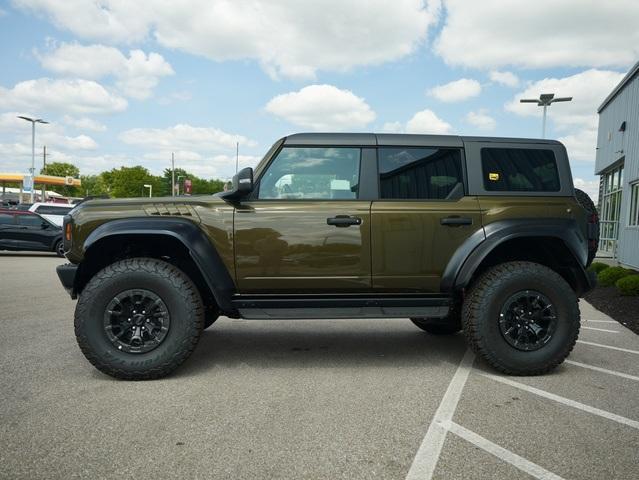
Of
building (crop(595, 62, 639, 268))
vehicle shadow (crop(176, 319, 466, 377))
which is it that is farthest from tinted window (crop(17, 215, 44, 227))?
building (crop(595, 62, 639, 268))

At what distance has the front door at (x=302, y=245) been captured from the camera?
166 inches

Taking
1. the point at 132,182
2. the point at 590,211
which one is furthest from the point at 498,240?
the point at 132,182

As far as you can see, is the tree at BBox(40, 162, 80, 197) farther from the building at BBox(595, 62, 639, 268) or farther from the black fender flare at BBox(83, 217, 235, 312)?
the black fender flare at BBox(83, 217, 235, 312)

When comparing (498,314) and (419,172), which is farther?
(419,172)

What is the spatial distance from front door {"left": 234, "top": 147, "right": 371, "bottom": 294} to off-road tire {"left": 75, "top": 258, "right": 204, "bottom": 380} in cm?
50

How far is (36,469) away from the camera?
103 inches

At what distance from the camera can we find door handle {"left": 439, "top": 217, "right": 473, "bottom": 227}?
4297mm

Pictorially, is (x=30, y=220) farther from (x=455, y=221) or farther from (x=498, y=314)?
(x=498, y=314)

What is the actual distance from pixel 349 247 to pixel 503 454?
1.94 meters

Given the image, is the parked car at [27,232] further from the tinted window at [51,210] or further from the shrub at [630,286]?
the shrub at [630,286]

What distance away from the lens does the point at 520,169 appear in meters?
4.53

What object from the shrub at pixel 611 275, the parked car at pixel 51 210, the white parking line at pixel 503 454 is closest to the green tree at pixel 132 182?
the parked car at pixel 51 210

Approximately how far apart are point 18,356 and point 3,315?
2390mm

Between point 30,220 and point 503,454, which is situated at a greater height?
point 30,220
